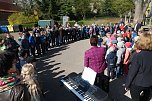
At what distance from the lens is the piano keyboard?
4.36m

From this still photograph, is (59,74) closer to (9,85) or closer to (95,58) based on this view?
(95,58)

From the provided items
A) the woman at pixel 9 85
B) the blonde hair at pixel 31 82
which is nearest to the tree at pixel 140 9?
the blonde hair at pixel 31 82

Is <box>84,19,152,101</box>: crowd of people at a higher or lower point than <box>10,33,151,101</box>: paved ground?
higher

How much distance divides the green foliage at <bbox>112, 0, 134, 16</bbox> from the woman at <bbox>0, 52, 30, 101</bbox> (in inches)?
2321

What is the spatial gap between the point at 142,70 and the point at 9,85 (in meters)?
2.54

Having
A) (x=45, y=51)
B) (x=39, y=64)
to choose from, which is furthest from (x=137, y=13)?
(x=39, y=64)

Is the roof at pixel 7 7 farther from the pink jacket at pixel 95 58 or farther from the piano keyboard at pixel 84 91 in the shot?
the piano keyboard at pixel 84 91

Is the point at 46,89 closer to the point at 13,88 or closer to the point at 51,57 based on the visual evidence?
the point at 13,88

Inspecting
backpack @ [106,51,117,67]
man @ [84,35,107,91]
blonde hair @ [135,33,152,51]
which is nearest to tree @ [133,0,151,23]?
backpack @ [106,51,117,67]

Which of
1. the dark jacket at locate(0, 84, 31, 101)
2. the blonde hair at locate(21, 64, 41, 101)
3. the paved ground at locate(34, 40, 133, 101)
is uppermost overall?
the dark jacket at locate(0, 84, 31, 101)

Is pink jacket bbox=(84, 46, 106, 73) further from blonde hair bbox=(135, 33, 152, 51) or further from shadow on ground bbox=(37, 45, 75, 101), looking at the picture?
shadow on ground bbox=(37, 45, 75, 101)

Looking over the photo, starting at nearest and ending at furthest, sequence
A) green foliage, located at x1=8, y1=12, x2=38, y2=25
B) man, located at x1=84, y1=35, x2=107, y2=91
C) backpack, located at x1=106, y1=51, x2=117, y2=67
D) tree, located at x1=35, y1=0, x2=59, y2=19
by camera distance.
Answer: man, located at x1=84, y1=35, x2=107, y2=91 → backpack, located at x1=106, y1=51, x2=117, y2=67 → green foliage, located at x1=8, y1=12, x2=38, y2=25 → tree, located at x1=35, y1=0, x2=59, y2=19

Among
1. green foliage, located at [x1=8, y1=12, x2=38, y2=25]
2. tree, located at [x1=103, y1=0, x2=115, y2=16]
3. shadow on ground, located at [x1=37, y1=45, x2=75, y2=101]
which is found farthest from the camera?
tree, located at [x1=103, y1=0, x2=115, y2=16]

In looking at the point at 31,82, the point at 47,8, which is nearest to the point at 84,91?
the point at 31,82
